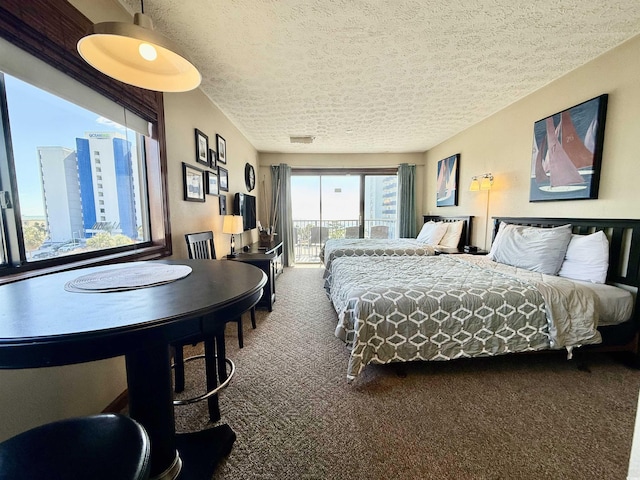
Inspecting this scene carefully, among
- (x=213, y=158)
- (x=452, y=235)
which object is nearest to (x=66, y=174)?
(x=213, y=158)

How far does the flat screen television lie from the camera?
3.90m

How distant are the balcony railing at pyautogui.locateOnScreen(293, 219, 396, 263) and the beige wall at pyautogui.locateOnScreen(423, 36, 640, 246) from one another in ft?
5.76

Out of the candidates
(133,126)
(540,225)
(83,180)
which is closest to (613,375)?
(540,225)

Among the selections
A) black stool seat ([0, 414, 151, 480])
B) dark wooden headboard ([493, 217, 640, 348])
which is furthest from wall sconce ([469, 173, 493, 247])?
black stool seat ([0, 414, 151, 480])

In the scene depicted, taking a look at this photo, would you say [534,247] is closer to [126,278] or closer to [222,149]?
[126,278]

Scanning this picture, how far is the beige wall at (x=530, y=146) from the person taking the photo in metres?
2.04

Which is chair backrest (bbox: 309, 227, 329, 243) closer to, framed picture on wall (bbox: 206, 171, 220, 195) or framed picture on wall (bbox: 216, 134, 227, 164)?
framed picture on wall (bbox: 216, 134, 227, 164)

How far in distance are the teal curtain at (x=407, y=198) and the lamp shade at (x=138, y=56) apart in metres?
4.95

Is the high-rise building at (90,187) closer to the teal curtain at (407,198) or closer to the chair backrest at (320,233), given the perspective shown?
the chair backrest at (320,233)

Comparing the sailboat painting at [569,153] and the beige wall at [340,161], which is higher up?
the beige wall at [340,161]

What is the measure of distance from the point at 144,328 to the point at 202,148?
102 inches

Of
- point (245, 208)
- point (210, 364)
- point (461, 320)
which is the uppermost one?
point (245, 208)

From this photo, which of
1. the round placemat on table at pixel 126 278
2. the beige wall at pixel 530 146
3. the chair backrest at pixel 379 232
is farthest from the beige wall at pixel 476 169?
the chair backrest at pixel 379 232

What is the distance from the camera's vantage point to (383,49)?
2.14 m
